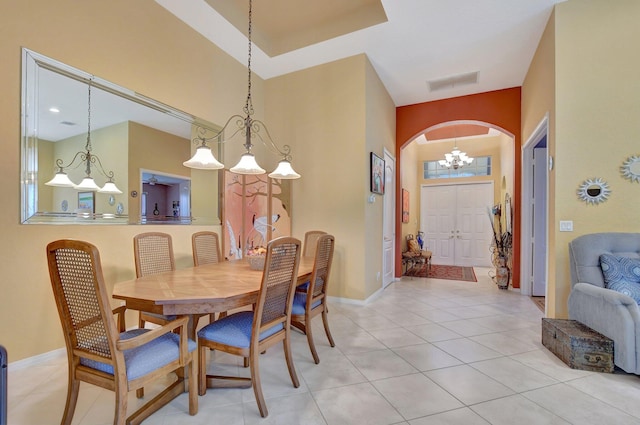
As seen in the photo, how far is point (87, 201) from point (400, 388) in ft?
9.54

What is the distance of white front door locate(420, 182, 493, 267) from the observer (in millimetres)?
7312

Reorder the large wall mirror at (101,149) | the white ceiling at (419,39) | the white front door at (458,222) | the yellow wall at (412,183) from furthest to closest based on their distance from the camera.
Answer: the white front door at (458,222)
the yellow wall at (412,183)
the white ceiling at (419,39)
the large wall mirror at (101,149)

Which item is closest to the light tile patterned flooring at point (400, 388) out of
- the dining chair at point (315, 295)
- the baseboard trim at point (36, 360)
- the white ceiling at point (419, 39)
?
the baseboard trim at point (36, 360)

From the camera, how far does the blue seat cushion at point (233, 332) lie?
175cm

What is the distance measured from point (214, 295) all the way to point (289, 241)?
0.53 metres

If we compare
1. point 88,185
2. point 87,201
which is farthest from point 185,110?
point 87,201

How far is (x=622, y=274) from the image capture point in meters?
2.37

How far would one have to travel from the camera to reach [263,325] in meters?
1.81

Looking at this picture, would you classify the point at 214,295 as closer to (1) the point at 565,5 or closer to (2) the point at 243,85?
(2) the point at 243,85

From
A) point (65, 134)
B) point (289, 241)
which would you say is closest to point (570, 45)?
point (289, 241)

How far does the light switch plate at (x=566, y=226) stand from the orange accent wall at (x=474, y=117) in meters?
2.09

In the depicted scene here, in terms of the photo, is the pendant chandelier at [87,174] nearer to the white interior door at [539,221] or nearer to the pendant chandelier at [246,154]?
the pendant chandelier at [246,154]

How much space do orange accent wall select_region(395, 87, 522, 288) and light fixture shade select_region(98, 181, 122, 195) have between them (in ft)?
14.9

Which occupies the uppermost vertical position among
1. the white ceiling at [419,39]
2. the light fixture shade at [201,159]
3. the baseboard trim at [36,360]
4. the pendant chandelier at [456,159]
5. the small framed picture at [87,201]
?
the white ceiling at [419,39]
